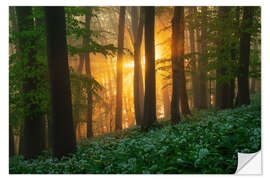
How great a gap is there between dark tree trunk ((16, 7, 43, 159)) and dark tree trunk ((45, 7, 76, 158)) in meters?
1.26

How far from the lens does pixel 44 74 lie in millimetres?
7852

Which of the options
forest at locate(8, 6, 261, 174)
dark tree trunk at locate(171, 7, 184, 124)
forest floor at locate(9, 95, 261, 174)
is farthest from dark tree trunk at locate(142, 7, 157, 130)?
forest floor at locate(9, 95, 261, 174)

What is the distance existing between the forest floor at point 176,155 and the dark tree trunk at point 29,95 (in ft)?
4.13

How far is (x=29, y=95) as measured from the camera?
7676 millimetres

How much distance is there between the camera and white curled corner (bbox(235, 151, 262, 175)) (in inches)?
218

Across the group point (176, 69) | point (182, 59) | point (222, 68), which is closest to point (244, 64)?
point (222, 68)

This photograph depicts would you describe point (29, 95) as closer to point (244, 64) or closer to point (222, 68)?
point (222, 68)

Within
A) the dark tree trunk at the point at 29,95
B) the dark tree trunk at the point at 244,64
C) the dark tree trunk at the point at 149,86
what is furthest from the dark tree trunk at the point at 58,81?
the dark tree trunk at the point at 244,64

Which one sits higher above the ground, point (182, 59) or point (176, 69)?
point (182, 59)

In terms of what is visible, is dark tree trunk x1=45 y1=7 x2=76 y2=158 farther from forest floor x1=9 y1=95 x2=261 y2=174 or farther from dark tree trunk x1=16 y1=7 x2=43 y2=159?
dark tree trunk x1=16 y1=7 x2=43 y2=159

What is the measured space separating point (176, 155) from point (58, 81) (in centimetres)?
382
